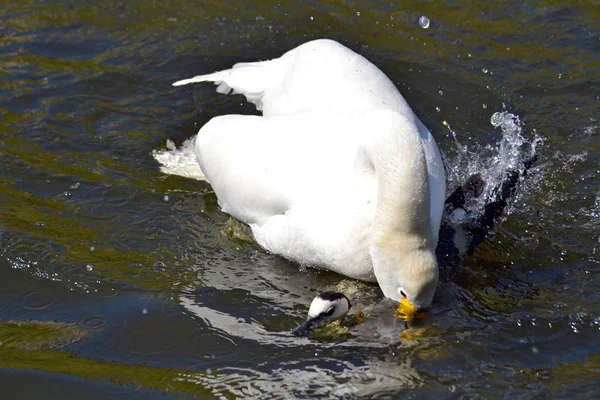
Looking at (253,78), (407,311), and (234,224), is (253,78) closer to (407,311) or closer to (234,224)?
(234,224)

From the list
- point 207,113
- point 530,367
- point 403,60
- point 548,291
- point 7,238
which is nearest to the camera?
point 530,367

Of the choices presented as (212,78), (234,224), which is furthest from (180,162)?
(234,224)

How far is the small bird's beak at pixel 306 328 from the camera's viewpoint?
5555 millimetres

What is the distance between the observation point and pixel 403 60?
29.0 ft

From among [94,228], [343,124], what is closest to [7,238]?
[94,228]

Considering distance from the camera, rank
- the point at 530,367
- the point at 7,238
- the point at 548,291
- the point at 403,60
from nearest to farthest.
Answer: the point at 530,367 → the point at 548,291 → the point at 7,238 → the point at 403,60

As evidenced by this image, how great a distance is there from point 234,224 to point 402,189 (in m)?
1.75

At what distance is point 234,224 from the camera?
6.90 metres

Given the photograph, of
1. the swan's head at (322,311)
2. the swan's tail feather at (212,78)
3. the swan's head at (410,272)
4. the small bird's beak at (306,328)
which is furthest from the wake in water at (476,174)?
the small bird's beak at (306,328)

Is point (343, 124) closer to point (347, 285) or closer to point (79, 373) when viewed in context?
point (347, 285)

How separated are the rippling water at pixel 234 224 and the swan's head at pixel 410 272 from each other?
18 cm

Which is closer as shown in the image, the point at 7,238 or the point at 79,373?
the point at 79,373

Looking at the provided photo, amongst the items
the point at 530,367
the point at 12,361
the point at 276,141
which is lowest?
the point at 12,361

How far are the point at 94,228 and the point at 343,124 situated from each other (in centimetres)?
177
